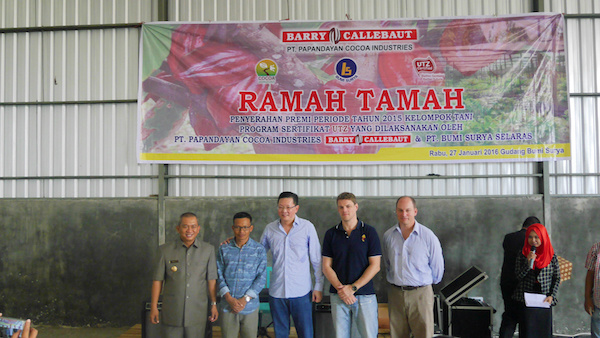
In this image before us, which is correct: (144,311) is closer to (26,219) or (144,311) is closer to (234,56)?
(26,219)

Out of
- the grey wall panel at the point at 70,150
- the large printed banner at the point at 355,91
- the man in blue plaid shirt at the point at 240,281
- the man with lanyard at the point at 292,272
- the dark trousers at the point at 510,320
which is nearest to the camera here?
the man in blue plaid shirt at the point at 240,281

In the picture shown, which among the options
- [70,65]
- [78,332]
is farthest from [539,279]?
[70,65]

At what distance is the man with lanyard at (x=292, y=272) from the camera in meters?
3.59

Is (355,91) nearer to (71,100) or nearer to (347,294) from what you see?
(347,294)

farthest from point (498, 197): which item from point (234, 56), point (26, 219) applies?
point (26, 219)

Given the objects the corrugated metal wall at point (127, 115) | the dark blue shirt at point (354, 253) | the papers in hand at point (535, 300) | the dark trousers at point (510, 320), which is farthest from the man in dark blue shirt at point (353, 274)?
the corrugated metal wall at point (127, 115)

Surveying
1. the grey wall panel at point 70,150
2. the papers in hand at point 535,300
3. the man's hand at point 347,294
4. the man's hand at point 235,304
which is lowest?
the papers in hand at point 535,300

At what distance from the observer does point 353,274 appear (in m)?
3.38

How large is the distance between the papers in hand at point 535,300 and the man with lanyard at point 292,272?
63.8 inches

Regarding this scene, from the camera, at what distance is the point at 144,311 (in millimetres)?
4297

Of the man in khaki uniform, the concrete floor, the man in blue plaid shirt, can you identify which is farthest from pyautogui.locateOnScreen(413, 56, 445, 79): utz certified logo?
the concrete floor

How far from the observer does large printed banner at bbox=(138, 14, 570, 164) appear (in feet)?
17.2

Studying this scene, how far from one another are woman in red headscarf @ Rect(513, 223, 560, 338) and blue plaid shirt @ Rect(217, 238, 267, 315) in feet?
6.86

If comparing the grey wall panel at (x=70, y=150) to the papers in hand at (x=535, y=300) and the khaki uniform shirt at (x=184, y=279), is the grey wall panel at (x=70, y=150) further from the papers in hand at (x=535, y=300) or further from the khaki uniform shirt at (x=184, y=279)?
the papers in hand at (x=535, y=300)
